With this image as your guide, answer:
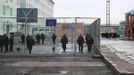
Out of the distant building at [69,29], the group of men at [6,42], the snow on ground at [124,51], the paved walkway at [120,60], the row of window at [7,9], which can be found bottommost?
the snow on ground at [124,51]

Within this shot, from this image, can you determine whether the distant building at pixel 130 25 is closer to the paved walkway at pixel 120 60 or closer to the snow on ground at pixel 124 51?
the snow on ground at pixel 124 51

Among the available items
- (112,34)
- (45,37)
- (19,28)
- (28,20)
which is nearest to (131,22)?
(112,34)

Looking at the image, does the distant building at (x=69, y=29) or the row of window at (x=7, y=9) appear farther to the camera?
the row of window at (x=7, y=9)

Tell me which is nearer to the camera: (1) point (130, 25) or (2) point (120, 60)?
(2) point (120, 60)

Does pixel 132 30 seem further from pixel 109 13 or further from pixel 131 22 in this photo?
pixel 109 13

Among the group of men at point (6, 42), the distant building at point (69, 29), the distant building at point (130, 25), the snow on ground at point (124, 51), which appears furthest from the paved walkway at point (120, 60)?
the distant building at point (130, 25)

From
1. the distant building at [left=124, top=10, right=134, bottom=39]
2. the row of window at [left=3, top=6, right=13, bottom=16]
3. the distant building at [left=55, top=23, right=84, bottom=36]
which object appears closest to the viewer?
the distant building at [left=55, top=23, right=84, bottom=36]

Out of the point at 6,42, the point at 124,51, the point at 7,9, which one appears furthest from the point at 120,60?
the point at 7,9

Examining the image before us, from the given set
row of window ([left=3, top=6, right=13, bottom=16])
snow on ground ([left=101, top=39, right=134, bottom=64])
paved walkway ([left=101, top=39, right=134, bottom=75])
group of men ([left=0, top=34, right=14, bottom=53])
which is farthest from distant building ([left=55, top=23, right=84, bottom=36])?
row of window ([left=3, top=6, right=13, bottom=16])

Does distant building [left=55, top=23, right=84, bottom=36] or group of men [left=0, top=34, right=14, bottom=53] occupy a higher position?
distant building [left=55, top=23, right=84, bottom=36]

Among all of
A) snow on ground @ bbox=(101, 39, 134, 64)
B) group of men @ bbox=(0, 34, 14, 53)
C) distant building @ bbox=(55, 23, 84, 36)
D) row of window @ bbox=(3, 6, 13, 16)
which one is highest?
row of window @ bbox=(3, 6, 13, 16)

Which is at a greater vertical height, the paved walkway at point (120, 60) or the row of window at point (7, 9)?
the row of window at point (7, 9)

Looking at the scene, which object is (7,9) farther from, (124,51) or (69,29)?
(124,51)

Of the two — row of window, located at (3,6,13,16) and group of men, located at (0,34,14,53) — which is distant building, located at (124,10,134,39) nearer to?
row of window, located at (3,6,13,16)
